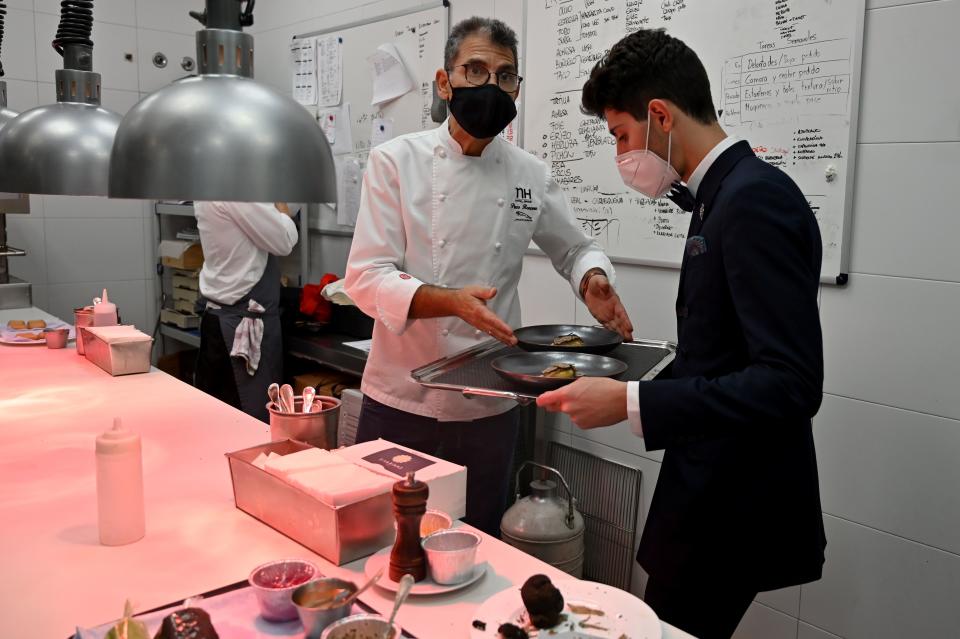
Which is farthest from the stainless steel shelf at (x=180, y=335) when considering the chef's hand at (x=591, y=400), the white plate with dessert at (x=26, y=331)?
the chef's hand at (x=591, y=400)

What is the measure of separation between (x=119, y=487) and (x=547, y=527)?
1.83 meters

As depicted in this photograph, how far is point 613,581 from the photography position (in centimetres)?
318

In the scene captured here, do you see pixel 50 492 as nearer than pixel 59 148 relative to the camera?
Yes

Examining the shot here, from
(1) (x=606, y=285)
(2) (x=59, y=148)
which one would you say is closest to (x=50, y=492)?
(2) (x=59, y=148)

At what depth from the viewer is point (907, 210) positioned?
7.55 feet

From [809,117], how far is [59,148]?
7.21 feet

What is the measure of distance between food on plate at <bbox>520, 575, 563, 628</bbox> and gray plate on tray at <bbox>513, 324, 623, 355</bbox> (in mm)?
861

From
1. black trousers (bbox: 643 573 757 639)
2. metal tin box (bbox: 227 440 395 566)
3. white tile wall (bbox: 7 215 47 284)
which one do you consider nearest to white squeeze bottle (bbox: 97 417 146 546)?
metal tin box (bbox: 227 440 395 566)

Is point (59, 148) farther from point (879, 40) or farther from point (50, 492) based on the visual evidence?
point (879, 40)

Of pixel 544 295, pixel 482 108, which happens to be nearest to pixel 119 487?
pixel 482 108

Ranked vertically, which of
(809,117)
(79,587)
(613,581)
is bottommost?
(613,581)

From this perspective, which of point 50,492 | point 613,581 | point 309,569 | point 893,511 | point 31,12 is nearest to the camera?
point 309,569

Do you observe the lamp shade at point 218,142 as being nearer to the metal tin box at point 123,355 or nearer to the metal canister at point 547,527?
the metal tin box at point 123,355

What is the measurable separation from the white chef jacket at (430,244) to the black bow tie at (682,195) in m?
0.65
